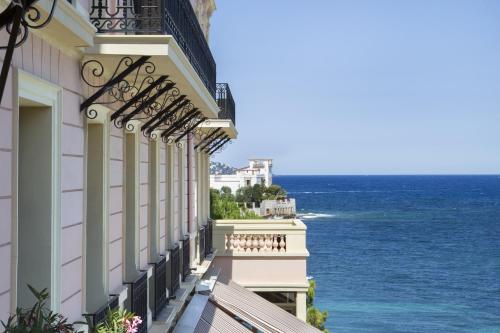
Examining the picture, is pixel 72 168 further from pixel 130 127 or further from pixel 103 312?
pixel 130 127

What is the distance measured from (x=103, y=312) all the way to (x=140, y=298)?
178 centimetres

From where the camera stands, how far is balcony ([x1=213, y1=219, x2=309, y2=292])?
705 inches

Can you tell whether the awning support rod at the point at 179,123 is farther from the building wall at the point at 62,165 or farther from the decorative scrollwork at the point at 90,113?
the building wall at the point at 62,165

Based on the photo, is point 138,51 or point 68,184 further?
point 138,51

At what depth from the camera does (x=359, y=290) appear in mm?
49469

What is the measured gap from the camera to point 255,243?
18375 mm

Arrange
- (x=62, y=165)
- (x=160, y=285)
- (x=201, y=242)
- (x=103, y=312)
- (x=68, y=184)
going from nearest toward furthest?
(x=62, y=165) → (x=68, y=184) → (x=103, y=312) → (x=160, y=285) → (x=201, y=242)

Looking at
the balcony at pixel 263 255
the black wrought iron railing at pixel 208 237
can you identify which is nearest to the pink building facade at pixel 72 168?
the black wrought iron railing at pixel 208 237

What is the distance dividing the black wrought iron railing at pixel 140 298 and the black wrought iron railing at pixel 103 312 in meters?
0.76

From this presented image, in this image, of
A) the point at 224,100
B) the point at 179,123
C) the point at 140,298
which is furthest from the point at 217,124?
the point at 140,298

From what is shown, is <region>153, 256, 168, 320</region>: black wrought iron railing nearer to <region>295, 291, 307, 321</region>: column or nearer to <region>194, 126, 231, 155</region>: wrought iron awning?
<region>194, 126, 231, 155</region>: wrought iron awning

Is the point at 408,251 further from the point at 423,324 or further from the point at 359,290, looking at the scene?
the point at 423,324

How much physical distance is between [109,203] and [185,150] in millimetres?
6968

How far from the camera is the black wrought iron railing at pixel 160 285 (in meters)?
10.0
